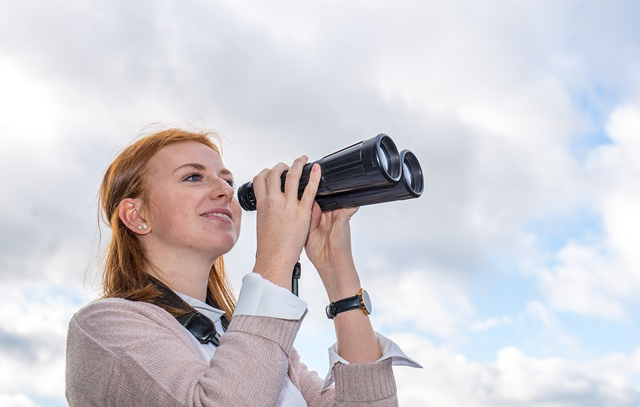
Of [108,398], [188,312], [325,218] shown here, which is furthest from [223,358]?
[325,218]

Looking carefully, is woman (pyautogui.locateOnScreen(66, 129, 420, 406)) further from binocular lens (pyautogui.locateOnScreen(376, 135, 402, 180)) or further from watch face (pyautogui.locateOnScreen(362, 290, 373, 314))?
binocular lens (pyautogui.locateOnScreen(376, 135, 402, 180))

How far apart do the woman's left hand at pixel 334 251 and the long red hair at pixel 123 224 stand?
475 millimetres

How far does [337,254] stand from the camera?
2.95 m

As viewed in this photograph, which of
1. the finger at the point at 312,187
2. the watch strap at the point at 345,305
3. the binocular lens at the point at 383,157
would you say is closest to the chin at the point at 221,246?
the finger at the point at 312,187

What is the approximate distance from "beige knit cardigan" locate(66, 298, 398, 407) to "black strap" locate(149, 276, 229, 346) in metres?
0.08

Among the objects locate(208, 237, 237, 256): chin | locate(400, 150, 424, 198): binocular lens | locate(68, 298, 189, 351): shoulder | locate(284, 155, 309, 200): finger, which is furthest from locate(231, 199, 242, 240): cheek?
locate(400, 150, 424, 198): binocular lens

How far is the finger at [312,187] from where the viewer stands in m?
2.34

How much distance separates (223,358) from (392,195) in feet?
3.02

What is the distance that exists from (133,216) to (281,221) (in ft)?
2.64

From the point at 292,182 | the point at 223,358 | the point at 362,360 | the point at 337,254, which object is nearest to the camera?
the point at 223,358

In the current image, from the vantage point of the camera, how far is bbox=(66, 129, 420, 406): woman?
198 centimetres

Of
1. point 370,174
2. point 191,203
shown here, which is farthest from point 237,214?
point 370,174

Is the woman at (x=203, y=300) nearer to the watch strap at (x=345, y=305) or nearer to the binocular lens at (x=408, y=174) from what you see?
the watch strap at (x=345, y=305)

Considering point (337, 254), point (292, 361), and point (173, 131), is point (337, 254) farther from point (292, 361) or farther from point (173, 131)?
point (173, 131)
